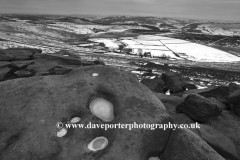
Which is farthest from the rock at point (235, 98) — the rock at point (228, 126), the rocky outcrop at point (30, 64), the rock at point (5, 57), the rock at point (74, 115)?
the rock at point (5, 57)

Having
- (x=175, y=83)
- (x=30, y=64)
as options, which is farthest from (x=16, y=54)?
(x=175, y=83)

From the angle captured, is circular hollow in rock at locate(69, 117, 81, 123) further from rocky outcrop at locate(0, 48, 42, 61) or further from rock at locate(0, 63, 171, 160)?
rocky outcrop at locate(0, 48, 42, 61)

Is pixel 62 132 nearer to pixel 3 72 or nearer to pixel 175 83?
pixel 3 72

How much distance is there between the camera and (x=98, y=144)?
5848 mm

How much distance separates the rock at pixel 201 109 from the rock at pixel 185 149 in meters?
3.86

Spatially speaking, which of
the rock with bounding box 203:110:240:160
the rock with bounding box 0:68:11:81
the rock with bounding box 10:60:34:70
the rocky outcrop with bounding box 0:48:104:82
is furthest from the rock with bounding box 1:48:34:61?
the rock with bounding box 203:110:240:160

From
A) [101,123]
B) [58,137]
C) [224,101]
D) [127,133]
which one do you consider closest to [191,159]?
[127,133]

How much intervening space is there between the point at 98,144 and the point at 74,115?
1.38m

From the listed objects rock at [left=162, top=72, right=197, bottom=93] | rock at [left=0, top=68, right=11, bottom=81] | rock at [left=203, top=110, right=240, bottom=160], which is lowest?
rock at [left=162, top=72, right=197, bottom=93]

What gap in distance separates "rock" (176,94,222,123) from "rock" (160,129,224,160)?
386 cm

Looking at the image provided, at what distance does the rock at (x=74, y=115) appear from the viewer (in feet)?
18.1

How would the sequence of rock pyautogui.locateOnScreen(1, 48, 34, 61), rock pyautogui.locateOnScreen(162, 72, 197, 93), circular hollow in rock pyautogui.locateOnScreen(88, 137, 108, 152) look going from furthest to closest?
rock pyautogui.locateOnScreen(162, 72, 197, 93), rock pyautogui.locateOnScreen(1, 48, 34, 61), circular hollow in rock pyautogui.locateOnScreen(88, 137, 108, 152)

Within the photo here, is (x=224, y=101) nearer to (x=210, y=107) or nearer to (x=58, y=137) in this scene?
(x=210, y=107)

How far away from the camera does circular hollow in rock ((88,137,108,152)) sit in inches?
222
